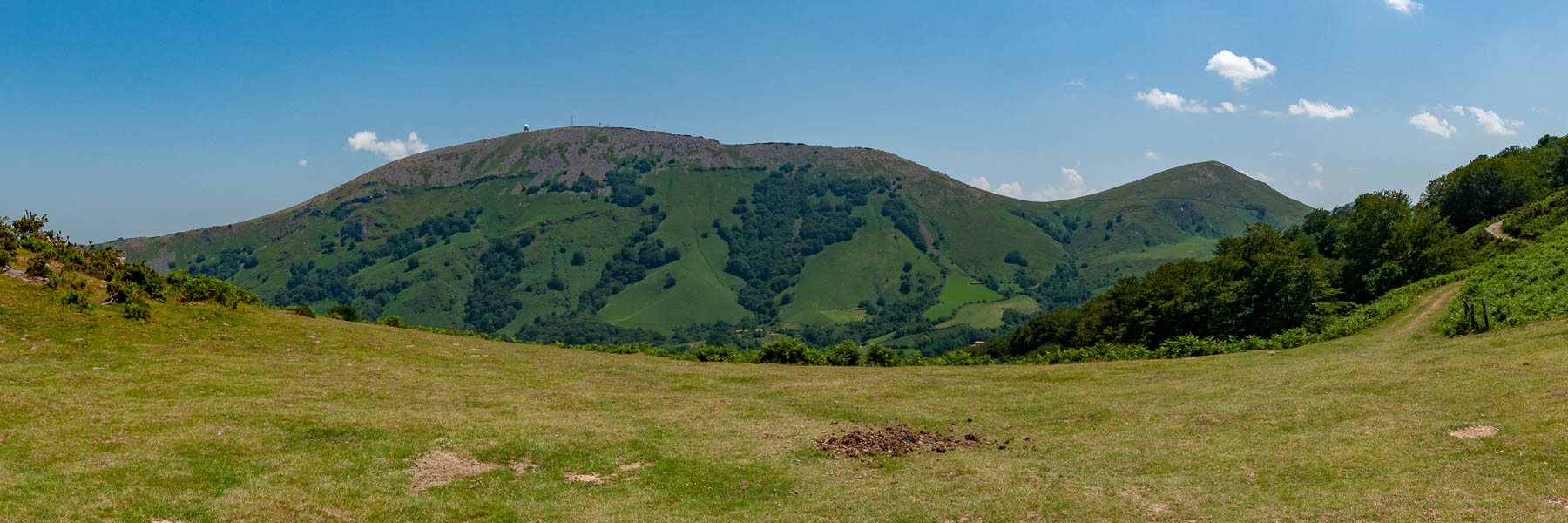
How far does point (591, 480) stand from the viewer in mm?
18406

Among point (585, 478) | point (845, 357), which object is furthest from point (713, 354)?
point (585, 478)

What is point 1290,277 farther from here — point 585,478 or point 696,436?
point 585,478

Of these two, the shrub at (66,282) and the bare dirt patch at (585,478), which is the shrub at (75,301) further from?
the bare dirt patch at (585,478)

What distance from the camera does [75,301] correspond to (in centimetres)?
2719

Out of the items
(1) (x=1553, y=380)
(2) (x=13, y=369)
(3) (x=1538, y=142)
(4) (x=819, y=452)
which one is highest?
(3) (x=1538, y=142)

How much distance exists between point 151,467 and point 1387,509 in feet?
81.8

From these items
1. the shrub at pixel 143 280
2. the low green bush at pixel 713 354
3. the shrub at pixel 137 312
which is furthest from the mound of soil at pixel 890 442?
the shrub at pixel 143 280

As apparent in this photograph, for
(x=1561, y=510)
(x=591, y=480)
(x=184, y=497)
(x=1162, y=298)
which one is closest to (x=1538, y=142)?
(x=1162, y=298)

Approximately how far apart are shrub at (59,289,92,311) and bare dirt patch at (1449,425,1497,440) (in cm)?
4297

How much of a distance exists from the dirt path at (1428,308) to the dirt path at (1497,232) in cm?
1579

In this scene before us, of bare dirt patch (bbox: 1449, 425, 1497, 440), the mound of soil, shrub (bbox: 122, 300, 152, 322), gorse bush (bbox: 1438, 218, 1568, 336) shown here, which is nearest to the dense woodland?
gorse bush (bbox: 1438, 218, 1568, 336)

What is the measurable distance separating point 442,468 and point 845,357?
2523 cm

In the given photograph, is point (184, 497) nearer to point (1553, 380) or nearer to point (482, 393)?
point (482, 393)

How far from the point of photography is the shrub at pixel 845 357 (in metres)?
40.3
